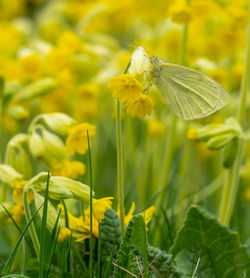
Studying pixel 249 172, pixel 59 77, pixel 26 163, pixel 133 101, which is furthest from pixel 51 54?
pixel 133 101

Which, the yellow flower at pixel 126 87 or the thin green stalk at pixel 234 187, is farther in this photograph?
the thin green stalk at pixel 234 187

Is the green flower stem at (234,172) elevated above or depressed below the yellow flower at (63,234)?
above

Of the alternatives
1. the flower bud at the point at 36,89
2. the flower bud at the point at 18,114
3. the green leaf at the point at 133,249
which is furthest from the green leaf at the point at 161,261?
the flower bud at the point at 36,89

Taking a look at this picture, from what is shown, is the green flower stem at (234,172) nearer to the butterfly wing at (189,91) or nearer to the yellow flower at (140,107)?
the butterfly wing at (189,91)

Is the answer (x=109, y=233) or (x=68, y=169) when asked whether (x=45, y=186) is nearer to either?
(x=109, y=233)

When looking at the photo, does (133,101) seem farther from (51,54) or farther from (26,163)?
(51,54)
